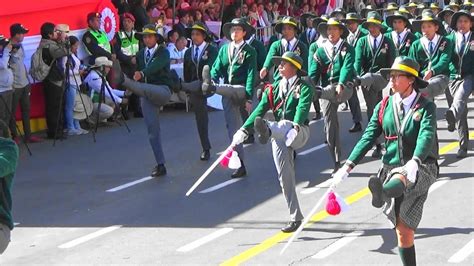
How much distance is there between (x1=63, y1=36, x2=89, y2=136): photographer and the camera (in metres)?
17.1

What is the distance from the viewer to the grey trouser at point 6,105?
15719mm

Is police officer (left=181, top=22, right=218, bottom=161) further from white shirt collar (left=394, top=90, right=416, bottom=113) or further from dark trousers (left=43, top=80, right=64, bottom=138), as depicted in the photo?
white shirt collar (left=394, top=90, right=416, bottom=113)

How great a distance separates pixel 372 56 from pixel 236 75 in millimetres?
2561

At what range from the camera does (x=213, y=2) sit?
24.2 meters

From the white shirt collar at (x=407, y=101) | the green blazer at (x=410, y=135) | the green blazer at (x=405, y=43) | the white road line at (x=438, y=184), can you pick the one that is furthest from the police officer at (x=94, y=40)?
the white shirt collar at (x=407, y=101)

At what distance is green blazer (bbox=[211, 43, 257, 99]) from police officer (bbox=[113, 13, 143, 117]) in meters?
A: 4.88

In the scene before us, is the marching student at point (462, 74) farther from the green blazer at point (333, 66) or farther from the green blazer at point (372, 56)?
the green blazer at point (333, 66)

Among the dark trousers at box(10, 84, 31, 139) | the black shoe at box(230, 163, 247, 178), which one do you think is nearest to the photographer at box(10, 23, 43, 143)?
the dark trousers at box(10, 84, 31, 139)

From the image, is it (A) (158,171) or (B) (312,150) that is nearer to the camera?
(A) (158,171)

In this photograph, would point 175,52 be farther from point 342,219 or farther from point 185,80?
point 342,219

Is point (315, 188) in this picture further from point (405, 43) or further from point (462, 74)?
point (405, 43)

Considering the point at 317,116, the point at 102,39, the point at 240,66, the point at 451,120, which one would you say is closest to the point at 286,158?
the point at 451,120

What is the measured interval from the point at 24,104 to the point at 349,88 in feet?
19.2

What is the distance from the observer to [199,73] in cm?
1494
